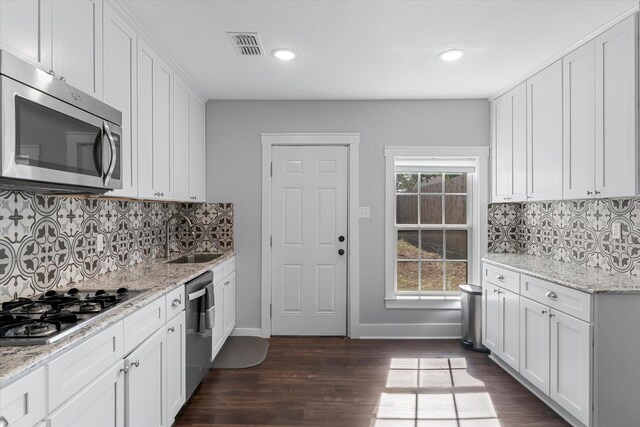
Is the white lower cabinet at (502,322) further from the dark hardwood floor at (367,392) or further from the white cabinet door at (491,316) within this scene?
the dark hardwood floor at (367,392)

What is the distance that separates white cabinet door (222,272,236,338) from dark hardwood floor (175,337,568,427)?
1.54 feet

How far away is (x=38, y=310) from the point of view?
1.52 meters

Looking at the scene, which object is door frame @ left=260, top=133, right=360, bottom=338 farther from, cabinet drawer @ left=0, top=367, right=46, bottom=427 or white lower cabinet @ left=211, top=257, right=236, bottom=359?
cabinet drawer @ left=0, top=367, right=46, bottom=427

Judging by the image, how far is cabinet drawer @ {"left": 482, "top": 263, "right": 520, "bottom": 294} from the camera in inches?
111

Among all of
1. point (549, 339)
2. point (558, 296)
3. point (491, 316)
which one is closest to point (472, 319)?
point (491, 316)

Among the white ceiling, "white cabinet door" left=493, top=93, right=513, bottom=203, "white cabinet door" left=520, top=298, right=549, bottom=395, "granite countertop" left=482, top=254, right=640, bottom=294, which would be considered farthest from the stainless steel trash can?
the white ceiling

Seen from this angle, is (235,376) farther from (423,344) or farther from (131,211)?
(423,344)

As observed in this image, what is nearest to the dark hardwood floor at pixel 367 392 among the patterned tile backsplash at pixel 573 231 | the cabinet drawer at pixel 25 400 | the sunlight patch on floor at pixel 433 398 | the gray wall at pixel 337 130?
the sunlight patch on floor at pixel 433 398

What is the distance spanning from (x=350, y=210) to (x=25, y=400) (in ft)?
10.2

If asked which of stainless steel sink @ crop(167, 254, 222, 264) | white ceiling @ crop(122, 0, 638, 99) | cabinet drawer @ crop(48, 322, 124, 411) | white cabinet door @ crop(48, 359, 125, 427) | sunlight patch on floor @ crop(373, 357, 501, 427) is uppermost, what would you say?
white ceiling @ crop(122, 0, 638, 99)

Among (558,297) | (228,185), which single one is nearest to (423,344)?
(558,297)

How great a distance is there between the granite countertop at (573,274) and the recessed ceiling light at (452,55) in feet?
5.51

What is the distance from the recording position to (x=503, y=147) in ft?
11.8

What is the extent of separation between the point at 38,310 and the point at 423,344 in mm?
3252
